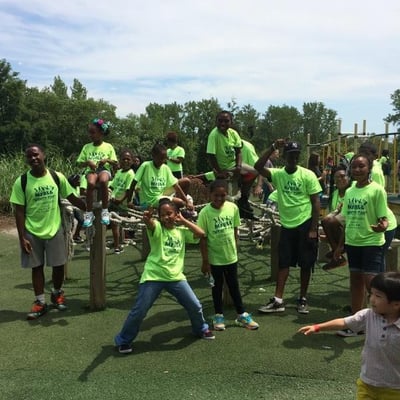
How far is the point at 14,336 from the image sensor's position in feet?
16.0

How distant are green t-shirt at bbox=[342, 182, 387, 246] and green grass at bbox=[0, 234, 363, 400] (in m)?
0.99

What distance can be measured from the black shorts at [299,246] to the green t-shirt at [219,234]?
768 millimetres

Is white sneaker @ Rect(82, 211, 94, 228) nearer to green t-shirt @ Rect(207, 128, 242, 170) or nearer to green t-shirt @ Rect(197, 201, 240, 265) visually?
green t-shirt @ Rect(197, 201, 240, 265)

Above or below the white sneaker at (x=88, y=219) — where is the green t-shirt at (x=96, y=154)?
above

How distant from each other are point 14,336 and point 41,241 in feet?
3.77

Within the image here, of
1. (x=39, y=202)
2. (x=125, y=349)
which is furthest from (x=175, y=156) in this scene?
(x=125, y=349)

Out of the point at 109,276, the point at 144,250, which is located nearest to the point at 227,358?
the point at 109,276

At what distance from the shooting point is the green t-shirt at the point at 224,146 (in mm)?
6141

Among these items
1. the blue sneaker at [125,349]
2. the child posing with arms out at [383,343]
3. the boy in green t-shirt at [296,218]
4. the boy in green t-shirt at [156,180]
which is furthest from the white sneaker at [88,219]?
the child posing with arms out at [383,343]

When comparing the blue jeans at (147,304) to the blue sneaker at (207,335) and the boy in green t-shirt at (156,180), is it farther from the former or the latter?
the boy in green t-shirt at (156,180)

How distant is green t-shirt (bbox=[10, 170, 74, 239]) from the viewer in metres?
5.43

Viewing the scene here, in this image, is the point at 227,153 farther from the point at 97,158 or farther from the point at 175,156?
the point at 175,156

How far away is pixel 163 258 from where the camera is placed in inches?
177

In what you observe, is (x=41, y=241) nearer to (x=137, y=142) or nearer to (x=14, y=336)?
(x=14, y=336)
